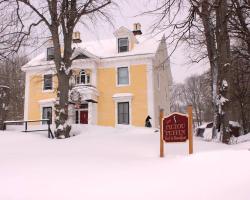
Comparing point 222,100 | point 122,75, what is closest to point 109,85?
point 122,75

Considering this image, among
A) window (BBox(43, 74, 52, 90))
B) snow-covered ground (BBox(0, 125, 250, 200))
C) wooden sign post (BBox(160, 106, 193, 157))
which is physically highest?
window (BBox(43, 74, 52, 90))

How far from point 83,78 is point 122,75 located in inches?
130

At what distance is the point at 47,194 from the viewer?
720cm

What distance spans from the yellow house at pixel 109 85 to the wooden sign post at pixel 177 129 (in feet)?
64.1

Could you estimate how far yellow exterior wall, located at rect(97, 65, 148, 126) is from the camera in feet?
102

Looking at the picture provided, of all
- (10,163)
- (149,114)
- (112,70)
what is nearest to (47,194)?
(10,163)

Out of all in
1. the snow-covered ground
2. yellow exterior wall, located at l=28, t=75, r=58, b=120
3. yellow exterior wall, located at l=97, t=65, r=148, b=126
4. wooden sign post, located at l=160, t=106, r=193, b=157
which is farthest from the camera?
yellow exterior wall, located at l=28, t=75, r=58, b=120

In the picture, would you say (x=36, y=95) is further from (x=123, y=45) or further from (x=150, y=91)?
(x=150, y=91)

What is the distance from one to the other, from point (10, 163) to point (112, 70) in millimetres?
23111

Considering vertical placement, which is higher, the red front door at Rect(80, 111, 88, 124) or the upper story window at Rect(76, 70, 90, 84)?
the upper story window at Rect(76, 70, 90, 84)

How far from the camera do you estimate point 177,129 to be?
34.7 feet

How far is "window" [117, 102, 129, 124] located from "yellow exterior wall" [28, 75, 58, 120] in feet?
20.5

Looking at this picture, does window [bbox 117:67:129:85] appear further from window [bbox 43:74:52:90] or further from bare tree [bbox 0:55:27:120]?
bare tree [bbox 0:55:27:120]

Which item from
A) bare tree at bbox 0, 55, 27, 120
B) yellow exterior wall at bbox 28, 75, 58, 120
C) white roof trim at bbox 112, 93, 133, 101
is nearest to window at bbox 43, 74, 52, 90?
yellow exterior wall at bbox 28, 75, 58, 120
